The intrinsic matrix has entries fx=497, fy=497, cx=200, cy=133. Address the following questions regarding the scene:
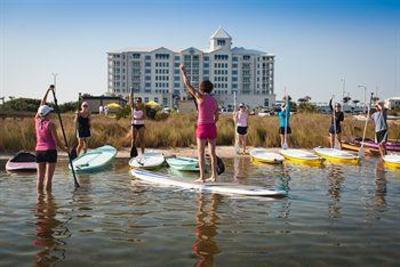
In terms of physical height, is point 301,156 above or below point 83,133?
below

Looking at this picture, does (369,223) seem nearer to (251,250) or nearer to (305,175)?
(251,250)

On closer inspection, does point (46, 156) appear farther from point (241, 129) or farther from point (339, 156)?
point (241, 129)

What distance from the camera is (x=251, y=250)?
595cm

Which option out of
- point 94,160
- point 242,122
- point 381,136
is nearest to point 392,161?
point 381,136

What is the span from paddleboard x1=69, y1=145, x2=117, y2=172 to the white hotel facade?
148m

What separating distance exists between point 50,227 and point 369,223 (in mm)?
4623

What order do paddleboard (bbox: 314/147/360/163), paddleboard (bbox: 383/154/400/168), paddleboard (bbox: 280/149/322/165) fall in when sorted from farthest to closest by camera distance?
paddleboard (bbox: 314/147/360/163) → paddleboard (bbox: 280/149/322/165) → paddleboard (bbox: 383/154/400/168)

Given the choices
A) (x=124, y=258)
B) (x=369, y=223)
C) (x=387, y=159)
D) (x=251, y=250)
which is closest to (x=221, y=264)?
(x=251, y=250)

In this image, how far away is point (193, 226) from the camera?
7.05 meters

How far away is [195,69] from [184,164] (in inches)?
6164

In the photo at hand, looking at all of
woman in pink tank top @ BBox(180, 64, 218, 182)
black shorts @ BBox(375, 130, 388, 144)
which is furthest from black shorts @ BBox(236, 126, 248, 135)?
woman in pink tank top @ BBox(180, 64, 218, 182)

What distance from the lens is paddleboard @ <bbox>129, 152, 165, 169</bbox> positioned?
13.7 metres

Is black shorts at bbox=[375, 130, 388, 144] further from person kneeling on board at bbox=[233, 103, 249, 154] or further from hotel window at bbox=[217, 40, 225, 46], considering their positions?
hotel window at bbox=[217, 40, 225, 46]

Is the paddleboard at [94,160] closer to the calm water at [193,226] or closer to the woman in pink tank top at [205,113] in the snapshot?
the calm water at [193,226]
